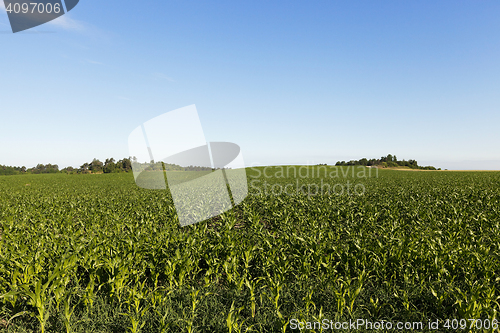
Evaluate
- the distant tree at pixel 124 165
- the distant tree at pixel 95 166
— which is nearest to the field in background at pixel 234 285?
the distant tree at pixel 124 165

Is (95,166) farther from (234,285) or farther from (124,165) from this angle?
(234,285)

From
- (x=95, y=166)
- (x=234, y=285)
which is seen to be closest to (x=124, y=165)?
(x=95, y=166)

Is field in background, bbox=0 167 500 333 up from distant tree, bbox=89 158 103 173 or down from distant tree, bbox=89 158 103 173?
down

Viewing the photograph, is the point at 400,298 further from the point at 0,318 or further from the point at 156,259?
the point at 0,318

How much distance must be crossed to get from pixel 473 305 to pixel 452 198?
42.5 ft

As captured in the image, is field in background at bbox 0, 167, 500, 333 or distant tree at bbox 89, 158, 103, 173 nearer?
field in background at bbox 0, 167, 500, 333

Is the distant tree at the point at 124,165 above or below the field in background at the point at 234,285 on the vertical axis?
above

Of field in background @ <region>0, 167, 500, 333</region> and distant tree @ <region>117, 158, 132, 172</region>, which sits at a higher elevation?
distant tree @ <region>117, 158, 132, 172</region>

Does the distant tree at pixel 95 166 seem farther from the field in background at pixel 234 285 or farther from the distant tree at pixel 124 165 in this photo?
the field in background at pixel 234 285

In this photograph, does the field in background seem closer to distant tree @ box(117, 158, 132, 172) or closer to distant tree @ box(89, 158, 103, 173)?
distant tree @ box(117, 158, 132, 172)

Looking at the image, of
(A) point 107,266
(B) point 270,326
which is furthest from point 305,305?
(A) point 107,266

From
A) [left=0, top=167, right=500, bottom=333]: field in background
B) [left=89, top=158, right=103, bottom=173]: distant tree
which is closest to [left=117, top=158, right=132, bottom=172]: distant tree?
[left=89, top=158, right=103, bottom=173]: distant tree

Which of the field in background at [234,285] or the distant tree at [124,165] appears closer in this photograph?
the field in background at [234,285]

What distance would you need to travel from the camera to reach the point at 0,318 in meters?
4.46
